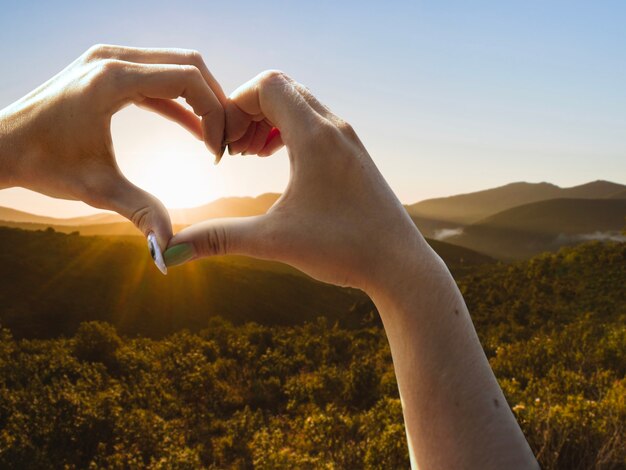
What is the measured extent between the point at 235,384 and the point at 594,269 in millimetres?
17606

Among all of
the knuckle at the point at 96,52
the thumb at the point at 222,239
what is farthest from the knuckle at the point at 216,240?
the knuckle at the point at 96,52

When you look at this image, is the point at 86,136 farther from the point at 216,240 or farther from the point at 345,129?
the point at 345,129

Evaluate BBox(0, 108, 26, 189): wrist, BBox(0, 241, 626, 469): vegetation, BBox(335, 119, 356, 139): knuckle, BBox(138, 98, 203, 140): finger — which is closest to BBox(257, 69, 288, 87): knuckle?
BBox(335, 119, 356, 139): knuckle

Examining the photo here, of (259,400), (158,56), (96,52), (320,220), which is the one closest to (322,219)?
(320,220)

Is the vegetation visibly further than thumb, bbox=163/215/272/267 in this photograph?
Yes

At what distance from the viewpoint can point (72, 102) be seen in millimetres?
1826

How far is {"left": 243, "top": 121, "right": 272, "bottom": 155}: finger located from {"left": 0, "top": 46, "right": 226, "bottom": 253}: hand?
525mm

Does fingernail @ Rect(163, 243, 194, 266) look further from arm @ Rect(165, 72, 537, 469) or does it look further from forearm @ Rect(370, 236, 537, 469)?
forearm @ Rect(370, 236, 537, 469)

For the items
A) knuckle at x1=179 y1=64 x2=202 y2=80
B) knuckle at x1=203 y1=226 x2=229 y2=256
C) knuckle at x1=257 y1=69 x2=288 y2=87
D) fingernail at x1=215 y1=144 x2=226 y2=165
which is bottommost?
knuckle at x1=203 y1=226 x2=229 y2=256

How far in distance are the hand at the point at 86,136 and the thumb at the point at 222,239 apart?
0.20ft

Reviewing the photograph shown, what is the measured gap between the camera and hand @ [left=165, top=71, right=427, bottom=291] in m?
1.58

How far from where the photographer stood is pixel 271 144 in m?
2.58

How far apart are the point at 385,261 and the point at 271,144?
125 centimetres

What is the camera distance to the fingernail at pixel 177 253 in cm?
172
